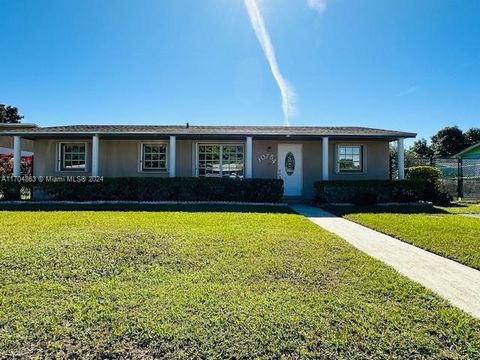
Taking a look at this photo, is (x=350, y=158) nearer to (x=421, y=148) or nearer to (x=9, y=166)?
(x=9, y=166)

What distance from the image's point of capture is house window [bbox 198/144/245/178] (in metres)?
16.0

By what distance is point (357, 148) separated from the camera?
15914 millimetres

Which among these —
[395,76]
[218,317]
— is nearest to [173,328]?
[218,317]

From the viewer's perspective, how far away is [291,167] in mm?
15820

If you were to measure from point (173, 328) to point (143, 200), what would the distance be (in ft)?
36.0

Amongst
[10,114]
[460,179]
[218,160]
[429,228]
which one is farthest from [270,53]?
[10,114]

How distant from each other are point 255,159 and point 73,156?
8.84 m

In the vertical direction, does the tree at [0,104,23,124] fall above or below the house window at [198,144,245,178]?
above

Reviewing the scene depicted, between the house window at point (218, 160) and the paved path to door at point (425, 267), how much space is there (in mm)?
8531

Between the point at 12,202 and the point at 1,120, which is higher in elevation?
the point at 1,120

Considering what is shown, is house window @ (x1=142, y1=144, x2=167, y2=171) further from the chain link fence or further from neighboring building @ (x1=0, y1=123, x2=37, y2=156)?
neighboring building @ (x1=0, y1=123, x2=37, y2=156)

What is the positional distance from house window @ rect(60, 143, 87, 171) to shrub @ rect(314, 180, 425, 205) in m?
11.2

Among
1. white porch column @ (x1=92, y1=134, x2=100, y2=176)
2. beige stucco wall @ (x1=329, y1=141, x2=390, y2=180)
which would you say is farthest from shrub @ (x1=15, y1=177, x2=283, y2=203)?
beige stucco wall @ (x1=329, y1=141, x2=390, y2=180)

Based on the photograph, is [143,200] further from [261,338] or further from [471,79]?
[471,79]
